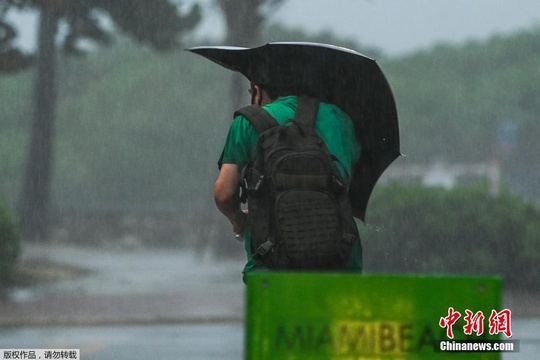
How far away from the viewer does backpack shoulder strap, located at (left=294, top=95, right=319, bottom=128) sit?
3.85 metres

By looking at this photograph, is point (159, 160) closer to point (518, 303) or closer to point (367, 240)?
point (367, 240)

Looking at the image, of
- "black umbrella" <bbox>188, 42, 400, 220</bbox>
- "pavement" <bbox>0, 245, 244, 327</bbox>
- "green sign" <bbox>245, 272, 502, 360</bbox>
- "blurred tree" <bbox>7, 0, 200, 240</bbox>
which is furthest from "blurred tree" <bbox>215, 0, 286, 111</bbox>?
"green sign" <bbox>245, 272, 502, 360</bbox>

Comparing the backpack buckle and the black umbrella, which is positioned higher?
the black umbrella

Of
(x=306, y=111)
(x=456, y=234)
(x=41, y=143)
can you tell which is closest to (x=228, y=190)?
(x=306, y=111)

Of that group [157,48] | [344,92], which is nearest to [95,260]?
[157,48]

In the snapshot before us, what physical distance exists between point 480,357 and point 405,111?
1038 inches

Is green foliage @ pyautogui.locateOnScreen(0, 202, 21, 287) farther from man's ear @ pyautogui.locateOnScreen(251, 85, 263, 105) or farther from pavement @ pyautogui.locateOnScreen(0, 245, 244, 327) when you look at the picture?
man's ear @ pyautogui.locateOnScreen(251, 85, 263, 105)

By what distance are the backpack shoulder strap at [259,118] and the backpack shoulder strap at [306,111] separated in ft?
0.28

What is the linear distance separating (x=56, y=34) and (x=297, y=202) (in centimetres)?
1873

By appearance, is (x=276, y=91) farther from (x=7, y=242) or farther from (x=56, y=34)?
(x=56, y=34)

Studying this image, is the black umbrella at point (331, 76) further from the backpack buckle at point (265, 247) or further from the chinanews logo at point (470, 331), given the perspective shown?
the chinanews logo at point (470, 331)

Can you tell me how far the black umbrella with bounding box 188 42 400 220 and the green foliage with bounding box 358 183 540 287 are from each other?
955 cm

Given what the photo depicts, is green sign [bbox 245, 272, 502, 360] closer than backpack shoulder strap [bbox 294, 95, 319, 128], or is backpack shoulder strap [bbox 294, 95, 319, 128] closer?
green sign [bbox 245, 272, 502, 360]

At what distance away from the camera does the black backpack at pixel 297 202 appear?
11.8 ft
